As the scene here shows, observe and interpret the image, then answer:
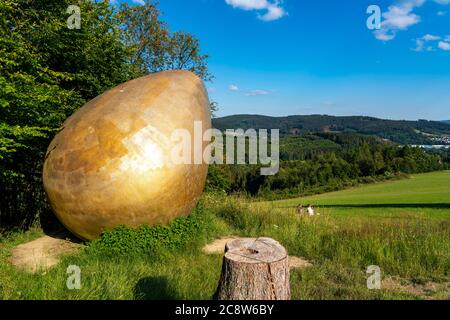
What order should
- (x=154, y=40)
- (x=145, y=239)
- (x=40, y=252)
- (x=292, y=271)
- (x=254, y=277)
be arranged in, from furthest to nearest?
(x=154, y=40), (x=40, y=252), (x=145, y=239), (x=292, y=271), (x=254, y=277)

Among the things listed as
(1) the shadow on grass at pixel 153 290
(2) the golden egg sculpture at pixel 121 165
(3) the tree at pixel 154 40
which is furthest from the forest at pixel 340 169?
(1) the shadow on grass at pixel 153 290

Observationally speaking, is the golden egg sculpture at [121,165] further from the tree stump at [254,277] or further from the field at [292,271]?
the tree stump at [254,277]

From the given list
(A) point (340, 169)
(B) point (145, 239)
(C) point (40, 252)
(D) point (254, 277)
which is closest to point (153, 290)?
(D) point (254, 277)

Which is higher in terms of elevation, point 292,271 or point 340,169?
point 292,271

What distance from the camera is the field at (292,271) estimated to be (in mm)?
5680

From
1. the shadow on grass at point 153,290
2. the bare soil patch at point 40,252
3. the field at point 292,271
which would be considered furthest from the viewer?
the bare soil patch at point 40,252

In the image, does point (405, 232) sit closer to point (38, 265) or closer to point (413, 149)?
point (38, 265)

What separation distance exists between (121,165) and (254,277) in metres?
4.33

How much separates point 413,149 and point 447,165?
28.2 feet

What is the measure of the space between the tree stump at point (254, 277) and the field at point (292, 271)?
150 centimetres

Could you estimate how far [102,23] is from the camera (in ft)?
47.5

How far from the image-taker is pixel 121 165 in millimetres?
7598

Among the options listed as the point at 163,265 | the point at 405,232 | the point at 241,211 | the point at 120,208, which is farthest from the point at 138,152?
the point at 405,232

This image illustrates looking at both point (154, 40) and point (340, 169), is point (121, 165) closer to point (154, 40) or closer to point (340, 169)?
point (154, 40)
